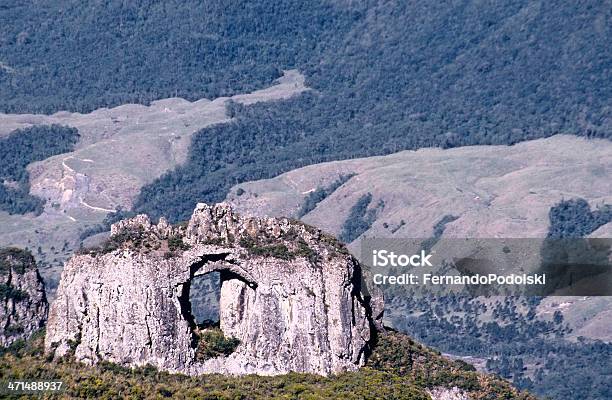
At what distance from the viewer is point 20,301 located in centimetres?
8800

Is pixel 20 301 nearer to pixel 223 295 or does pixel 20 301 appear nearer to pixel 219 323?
pixel 219 323

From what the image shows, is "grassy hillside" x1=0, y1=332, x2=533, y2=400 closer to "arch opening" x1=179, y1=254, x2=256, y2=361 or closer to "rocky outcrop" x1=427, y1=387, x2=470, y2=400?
"rocky outcrop" x1=427, y1=387, x2=470, y2=400

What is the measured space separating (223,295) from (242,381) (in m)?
3.35

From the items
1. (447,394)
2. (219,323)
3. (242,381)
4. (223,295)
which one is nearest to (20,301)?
(219,323)

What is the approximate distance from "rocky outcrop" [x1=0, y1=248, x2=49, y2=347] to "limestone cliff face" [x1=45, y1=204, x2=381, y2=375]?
660 centimetres

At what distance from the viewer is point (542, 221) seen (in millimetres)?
197375

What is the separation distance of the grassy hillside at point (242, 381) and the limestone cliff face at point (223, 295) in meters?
0.66

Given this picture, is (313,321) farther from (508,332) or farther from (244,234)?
(508,332)

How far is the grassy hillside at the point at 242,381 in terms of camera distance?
3031 inches

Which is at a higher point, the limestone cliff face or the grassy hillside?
the limestone cliff face

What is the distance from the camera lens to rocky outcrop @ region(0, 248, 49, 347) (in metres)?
87.1

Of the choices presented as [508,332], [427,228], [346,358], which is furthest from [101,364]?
[427,228]

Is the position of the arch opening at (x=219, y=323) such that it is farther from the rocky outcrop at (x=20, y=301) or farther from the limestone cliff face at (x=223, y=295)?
the rocky outcrop at (x=20, y=301)

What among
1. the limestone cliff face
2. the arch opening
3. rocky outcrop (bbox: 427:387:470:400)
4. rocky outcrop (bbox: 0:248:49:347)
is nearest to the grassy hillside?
rocky outcrop (bbox: 427:387:470:400)
